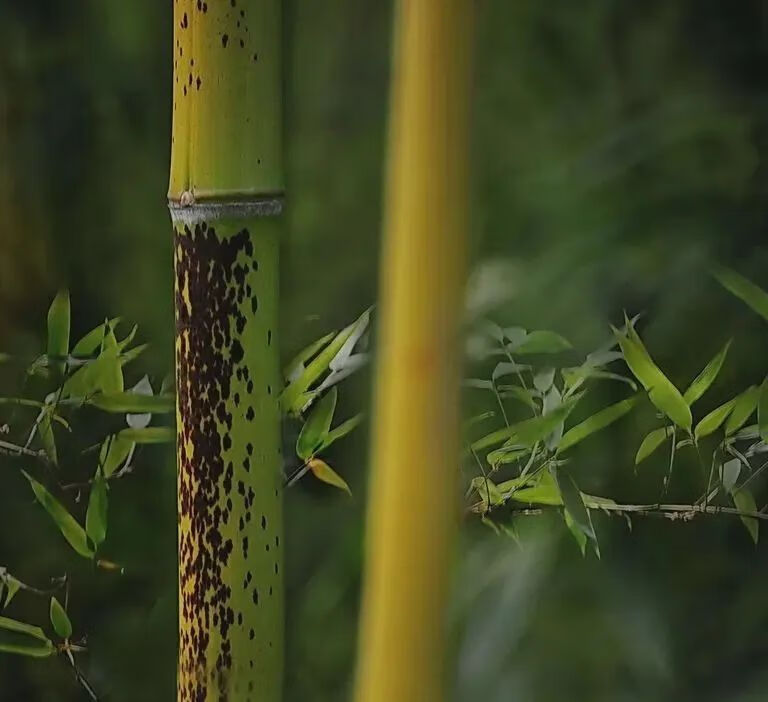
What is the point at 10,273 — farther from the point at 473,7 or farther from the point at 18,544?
the point at 473,7

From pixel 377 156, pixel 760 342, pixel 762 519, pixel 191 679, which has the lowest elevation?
pixel 191 679

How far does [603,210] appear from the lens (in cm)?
60

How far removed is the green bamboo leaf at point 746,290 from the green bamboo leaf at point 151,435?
37 cm

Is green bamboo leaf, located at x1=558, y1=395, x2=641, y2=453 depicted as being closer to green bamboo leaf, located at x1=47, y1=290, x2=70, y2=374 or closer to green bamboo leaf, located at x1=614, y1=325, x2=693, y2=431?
green bamboo leaf, located at x1=614, y1=325, x2=693, y2=431

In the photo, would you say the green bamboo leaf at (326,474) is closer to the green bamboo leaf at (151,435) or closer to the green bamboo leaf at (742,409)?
the green bamboo leaf at (151,435)

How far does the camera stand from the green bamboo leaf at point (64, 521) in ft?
2.17

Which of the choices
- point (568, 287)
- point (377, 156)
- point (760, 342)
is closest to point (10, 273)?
point (377, 156)

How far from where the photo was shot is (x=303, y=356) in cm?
62

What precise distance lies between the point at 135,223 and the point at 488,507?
0.29 meters

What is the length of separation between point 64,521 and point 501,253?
1.13ft

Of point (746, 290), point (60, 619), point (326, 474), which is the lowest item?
point (60, 619)

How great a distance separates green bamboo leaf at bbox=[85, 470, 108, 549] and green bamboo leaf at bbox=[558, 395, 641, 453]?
306 mm

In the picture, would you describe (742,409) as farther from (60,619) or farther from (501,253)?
(60,619)

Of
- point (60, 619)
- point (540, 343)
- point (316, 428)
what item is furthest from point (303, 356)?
point (60, 619)
